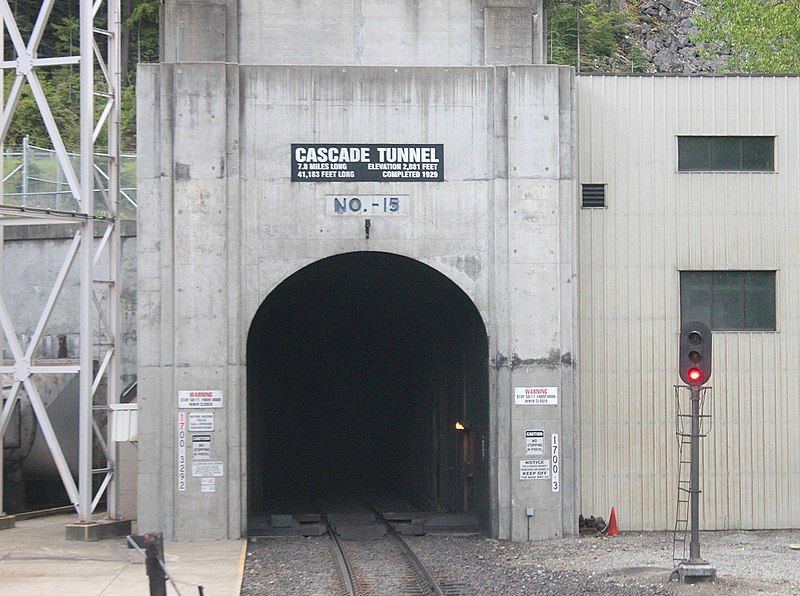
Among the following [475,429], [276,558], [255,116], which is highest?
[255,116]

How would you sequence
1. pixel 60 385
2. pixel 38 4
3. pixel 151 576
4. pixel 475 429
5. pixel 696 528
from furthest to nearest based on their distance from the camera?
1. pixel 38 4
2. pixel 60 385
3. pixel 475 429
4. pixel 696 528
5. pixel 151 576

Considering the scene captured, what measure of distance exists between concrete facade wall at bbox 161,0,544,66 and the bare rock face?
166ft

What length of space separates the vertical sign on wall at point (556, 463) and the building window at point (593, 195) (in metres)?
4.11

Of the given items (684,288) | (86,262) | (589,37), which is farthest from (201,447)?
(589,37)

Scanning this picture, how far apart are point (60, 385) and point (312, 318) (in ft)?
28.5

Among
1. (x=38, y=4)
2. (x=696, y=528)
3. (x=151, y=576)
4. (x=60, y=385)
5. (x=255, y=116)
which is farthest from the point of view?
(x=38, y=4)

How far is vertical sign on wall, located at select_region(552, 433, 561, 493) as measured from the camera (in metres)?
19.5

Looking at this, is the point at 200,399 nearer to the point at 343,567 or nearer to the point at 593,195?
the point at 343,567

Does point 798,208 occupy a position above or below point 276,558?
above

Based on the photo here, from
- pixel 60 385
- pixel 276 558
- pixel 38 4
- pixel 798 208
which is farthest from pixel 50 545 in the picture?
pixel 38 4

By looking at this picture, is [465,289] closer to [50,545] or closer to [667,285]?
[667,285]

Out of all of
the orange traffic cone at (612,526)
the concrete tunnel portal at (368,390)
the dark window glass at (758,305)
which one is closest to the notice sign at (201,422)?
the concrete tunnel portal at (368,390)

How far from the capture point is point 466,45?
2067 cm

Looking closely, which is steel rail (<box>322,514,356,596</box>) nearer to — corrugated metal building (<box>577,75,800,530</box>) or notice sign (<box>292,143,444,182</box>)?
corrugated metal building (<box>577,75,800,530</box>)
